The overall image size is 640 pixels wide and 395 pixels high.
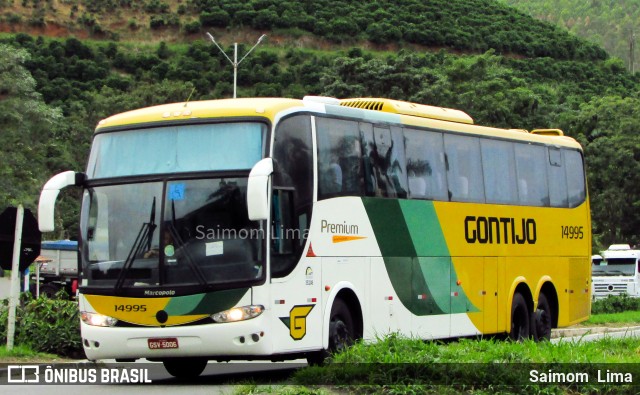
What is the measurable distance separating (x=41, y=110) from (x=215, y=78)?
30.7 m

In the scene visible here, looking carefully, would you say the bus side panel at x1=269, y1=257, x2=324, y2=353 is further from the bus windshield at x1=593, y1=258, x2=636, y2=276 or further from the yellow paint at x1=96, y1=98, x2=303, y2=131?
the bus windshield at x1=593, y1=258, x2=636, y2=276

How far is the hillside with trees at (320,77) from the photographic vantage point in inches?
1865

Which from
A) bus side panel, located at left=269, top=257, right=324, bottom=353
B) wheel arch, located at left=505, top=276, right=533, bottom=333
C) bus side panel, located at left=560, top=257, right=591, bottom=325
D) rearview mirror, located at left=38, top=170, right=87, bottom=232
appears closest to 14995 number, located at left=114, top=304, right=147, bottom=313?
rearview mirror, located at left=38, top=170, right=87, bottom=232

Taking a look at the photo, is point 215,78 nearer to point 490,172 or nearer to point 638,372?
point 490,172

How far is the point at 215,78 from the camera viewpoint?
253 ft

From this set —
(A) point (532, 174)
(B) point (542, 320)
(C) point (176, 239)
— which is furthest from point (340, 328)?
(A) point (532, 174)

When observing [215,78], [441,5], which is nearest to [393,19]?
[441,5]

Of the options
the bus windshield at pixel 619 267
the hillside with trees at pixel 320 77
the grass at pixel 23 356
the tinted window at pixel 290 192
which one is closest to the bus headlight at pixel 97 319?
the tinted window at pixel 290 192

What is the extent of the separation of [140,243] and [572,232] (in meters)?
10.6

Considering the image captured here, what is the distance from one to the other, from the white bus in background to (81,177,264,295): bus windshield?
31.7 meters

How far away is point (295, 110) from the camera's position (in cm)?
1463

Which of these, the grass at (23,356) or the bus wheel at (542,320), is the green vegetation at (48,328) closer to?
the grass at (23,356)

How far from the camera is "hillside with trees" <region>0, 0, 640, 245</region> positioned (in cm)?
4738

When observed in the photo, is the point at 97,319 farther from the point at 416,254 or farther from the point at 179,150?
the point at 416,254
